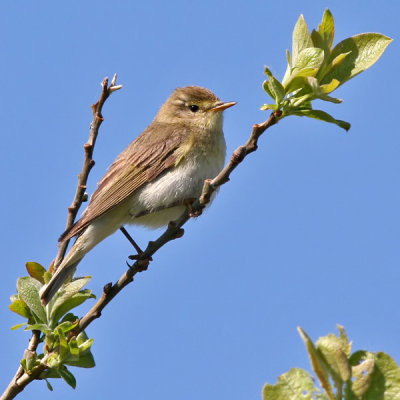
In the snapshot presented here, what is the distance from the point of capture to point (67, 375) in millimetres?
3162

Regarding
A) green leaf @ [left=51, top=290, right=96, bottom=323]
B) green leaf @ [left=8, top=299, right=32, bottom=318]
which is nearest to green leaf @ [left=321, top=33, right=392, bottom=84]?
green leaf @ [left=51, top=290, right=96, bottom=323]

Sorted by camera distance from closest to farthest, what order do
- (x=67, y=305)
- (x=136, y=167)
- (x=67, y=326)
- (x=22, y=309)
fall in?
(x=67, y=326) → (x=67, y=305) → (x=22, y=309) → (x=136, y=167)

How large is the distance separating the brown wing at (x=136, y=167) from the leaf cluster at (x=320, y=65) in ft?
8.91

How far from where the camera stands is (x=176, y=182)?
18.2 feet

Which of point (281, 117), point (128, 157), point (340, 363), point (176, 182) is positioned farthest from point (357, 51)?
point (128, 157)

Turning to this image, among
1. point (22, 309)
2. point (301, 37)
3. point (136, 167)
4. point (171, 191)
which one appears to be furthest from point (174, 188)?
point (301, 37)

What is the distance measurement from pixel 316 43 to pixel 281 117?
→ 1.06ft

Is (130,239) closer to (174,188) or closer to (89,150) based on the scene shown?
(174,188)

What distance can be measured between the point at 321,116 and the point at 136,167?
3159 mm

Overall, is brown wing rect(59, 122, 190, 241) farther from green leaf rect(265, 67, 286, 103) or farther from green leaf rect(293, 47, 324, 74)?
green leaf rect(293, 47, 324, 74)

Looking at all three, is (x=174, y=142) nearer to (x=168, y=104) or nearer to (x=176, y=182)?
(x=176, y=182)

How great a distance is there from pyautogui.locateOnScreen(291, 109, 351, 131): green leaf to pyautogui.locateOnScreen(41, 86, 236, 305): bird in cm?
251

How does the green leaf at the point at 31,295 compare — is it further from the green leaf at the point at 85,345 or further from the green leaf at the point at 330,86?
the green leaf at the point at 330,86

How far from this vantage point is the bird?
17.8 feet
